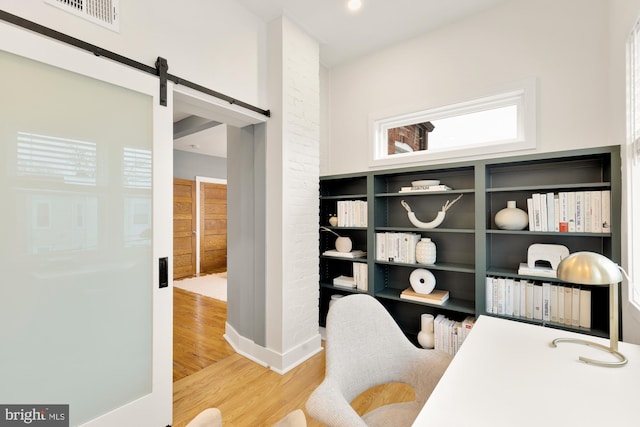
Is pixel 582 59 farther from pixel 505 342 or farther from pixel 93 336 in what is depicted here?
pixel 93 336

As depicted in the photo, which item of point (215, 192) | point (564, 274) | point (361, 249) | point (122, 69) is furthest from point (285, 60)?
point (215, 192)

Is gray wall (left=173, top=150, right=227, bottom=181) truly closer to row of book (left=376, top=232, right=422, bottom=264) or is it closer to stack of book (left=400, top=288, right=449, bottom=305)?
row of book (left=376, top=232, right=422, bottom=264)

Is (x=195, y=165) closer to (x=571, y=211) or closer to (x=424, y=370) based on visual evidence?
(x=424, y=370)

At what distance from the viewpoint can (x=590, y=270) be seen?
110 cm

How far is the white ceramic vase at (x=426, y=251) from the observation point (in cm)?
244

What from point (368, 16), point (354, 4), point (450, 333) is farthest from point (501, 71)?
point (450, 333)

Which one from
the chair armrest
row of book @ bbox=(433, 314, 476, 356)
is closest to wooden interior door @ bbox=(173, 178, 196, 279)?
row of book @ bbox=(433, 314, 476, 356)

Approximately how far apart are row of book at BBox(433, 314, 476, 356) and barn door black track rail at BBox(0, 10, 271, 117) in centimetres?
238

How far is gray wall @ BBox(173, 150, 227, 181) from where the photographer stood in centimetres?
577

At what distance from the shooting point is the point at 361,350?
1383 millimetres

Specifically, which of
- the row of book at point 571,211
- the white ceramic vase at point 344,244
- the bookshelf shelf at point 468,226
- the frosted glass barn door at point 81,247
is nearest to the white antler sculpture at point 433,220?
the bookshelf shelf at point 468,226

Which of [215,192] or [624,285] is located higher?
[215,192]

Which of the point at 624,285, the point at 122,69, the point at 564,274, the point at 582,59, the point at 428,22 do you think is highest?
the point at 428,22

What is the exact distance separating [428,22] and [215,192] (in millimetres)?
5232
